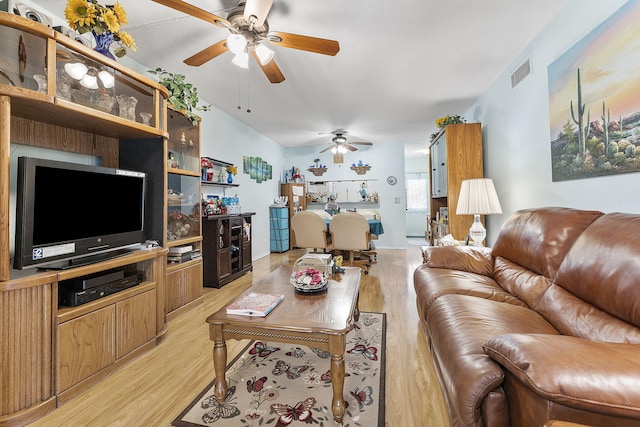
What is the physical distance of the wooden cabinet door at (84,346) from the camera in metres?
1.54

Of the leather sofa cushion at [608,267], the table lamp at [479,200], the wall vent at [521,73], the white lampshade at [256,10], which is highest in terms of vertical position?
the wall vent at [521,73]

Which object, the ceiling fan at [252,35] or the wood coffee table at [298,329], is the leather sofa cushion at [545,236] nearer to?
the wood coffee table at [298,329]

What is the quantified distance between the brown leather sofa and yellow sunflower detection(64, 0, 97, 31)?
2675 millimetres

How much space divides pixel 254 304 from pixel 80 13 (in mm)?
2037

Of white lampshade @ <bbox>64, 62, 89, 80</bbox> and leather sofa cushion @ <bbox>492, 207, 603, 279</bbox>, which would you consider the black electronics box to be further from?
leather sofa cushion @ <bbox>492, 207, 603, 279</bbox>

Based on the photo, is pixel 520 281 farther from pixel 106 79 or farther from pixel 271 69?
pixel 106 79

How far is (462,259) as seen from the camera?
7.59 ft

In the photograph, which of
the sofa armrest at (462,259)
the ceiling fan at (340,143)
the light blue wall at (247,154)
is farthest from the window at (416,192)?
Result: the sofa armrest at (462,259)

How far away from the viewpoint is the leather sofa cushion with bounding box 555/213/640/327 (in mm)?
1053

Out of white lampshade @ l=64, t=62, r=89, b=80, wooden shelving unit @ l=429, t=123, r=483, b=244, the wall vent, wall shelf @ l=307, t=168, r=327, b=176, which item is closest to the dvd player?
white lampshade @ l=64, t=62, r=89, b=80

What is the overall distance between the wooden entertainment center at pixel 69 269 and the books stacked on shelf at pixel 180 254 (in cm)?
48

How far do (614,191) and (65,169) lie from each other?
3.41m

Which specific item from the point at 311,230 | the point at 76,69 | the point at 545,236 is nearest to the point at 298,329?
the point at 545,236

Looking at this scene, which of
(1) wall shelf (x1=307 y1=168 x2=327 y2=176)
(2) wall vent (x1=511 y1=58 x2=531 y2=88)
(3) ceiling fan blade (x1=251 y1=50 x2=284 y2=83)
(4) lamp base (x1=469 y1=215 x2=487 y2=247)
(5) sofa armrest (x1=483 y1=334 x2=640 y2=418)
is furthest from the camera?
(1) wall shelf (x1=307 y1=168 x2=327 y2=176)
